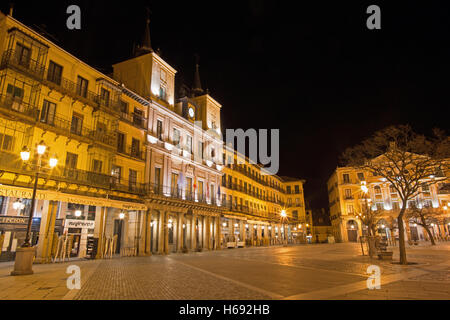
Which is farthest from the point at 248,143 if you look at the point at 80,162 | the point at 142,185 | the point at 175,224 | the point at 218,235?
the point at 80,162

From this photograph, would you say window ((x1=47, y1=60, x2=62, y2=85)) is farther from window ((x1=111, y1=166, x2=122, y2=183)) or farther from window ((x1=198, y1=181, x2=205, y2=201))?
window ((x1=198, y1=181, x2=205, y2=201))

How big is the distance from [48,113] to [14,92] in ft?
7.12

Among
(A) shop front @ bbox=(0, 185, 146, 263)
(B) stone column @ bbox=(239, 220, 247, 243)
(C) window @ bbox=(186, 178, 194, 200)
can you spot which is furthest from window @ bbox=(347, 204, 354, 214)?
(A) shop front @ bbox=(0, 185, 146, 263)

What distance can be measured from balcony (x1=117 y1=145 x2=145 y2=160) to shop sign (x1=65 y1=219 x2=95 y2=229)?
572 centimetres

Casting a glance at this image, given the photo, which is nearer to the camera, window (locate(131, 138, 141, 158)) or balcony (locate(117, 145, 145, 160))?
balcony (locate(117, 145, 145, 160))

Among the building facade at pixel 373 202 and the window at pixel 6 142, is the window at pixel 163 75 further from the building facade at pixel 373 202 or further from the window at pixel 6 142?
the building facade at pixel 373 202

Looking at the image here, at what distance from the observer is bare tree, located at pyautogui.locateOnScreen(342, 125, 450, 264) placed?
45.3 ft

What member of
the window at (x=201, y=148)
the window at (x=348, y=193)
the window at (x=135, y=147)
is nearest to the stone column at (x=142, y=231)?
the window at (x=135, y=147)

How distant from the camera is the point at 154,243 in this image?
25172 millimetres

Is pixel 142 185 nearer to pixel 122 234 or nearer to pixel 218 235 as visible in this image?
pixel 122 234

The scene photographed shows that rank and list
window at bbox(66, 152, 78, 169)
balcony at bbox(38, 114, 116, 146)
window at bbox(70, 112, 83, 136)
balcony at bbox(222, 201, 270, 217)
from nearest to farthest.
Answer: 1. balcony at bbox(38, 114, 116, 146)
2. window at bbox(66, 152, 78, 169)
3. window at bbox(70, 112, 83, 136)
4. balcony at bbox(222, 201, 270, 217)

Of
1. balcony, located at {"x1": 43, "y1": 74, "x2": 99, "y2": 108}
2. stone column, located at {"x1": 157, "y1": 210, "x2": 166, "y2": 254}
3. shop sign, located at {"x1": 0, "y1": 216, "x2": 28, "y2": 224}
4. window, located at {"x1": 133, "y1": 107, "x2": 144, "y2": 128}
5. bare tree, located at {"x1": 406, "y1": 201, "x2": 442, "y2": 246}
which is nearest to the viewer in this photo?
shop sign, located at {"x1": 0, "y1": 216, "x2": 28, "y2": 224}
